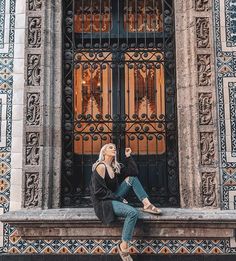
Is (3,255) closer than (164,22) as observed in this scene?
Yes

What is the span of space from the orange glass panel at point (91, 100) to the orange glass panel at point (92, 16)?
0.43 meters

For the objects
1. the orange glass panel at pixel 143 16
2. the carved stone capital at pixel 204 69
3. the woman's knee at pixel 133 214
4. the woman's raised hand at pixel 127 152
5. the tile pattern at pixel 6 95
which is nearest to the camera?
the woman's knee at pixel 133 214

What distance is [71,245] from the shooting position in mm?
6422

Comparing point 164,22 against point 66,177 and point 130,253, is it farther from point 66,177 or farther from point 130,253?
point 130,253

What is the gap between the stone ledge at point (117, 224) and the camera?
619 centimetres

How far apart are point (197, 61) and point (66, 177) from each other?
97.7 inches

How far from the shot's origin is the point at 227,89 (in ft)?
22.0

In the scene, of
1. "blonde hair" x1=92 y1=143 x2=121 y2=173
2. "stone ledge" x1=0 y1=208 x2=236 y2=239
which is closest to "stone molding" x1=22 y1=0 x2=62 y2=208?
"stone ledge" x1=0 y1=208 x2=236 y2=239

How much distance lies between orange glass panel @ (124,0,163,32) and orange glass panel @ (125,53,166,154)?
426mm

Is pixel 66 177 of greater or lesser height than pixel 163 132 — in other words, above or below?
below

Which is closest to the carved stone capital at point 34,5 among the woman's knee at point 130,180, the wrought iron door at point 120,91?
the wrought iron door at point 120,91

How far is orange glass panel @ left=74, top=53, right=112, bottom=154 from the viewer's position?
6863mm

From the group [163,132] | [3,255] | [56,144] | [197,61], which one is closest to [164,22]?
[197,61]

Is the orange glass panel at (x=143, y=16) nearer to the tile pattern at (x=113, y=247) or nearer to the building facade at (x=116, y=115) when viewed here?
the building facade at (x=116, y=115)
